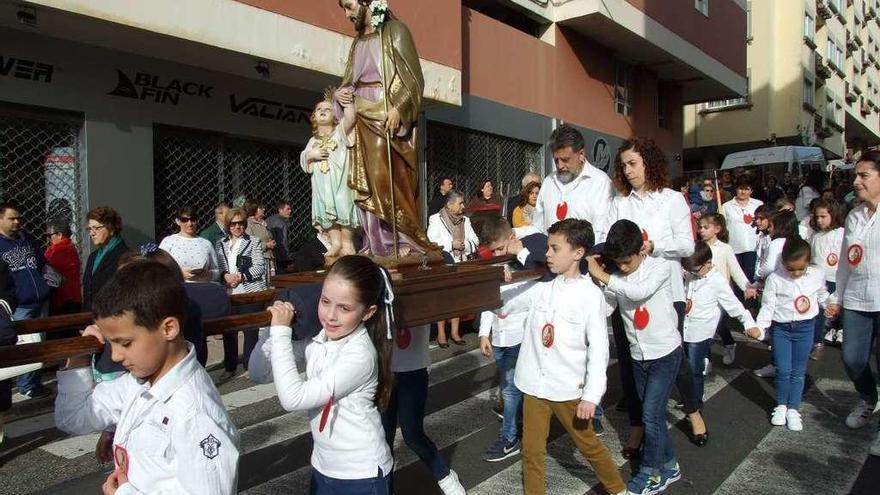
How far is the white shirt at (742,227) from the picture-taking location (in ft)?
33.1

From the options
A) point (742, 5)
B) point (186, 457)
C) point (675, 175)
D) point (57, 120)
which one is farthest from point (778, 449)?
point (742, 5)

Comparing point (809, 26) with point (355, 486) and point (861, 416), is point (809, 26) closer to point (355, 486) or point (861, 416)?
point (861, 416)

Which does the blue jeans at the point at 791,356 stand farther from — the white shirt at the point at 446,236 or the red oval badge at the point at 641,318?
the white shirt at the point at 446,236

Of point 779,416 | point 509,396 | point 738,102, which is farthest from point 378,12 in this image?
point 738,102

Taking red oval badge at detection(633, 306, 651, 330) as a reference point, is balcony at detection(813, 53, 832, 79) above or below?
above

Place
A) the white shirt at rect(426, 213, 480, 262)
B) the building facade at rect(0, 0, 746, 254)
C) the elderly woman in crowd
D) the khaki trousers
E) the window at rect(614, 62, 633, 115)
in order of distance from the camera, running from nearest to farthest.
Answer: the khaki trousers
the building facade at rect(0, 0, 746, 254)
the elderly woman in crowd
the white shirt at rect(426, 213, 480, 262)
the window at rect(614, 62, 633, 115)

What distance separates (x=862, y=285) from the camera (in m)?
5.11

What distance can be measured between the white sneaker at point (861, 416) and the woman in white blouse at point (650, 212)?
1775 millimetres

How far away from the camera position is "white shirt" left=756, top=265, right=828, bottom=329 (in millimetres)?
5621

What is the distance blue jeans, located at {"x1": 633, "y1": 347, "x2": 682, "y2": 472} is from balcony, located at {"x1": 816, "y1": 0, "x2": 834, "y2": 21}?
1348 inches

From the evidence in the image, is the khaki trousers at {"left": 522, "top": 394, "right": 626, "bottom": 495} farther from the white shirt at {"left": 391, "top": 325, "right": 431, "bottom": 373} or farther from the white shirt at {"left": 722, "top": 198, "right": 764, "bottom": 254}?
the white shirt at {"left": 722, "top": 198, "right": 764, "bottom": 254}

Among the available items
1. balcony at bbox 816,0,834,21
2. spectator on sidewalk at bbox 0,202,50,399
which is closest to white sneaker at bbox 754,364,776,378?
spectator on sidewalk at bbox 0,202,50,399

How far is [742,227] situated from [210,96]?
7.90 meters

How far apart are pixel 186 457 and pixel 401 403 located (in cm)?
197
